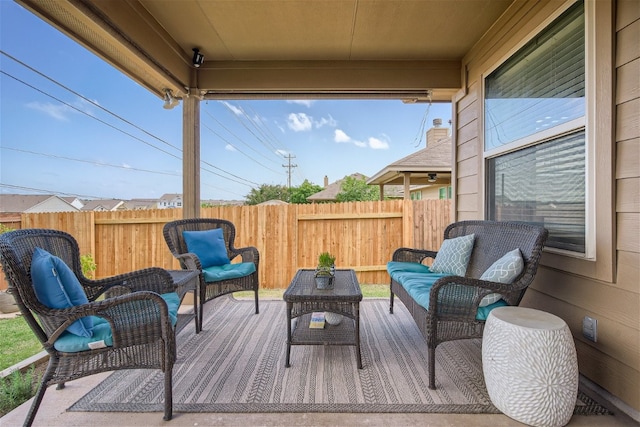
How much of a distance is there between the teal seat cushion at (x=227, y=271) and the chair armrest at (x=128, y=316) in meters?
1.21

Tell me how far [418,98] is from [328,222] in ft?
7.42

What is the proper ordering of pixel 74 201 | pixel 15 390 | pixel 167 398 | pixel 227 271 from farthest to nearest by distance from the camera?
1. pixel 74 201
2. pixel 227 271
3. pixel 15 390
4. pixel 167 398

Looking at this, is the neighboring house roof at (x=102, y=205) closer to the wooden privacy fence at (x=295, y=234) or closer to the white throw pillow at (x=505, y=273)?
Result: the wooden privacy fence at (x=295, y=234)

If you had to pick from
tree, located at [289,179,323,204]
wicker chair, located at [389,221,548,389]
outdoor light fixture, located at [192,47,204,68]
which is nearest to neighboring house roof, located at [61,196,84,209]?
outdoor light fixture, located at [192,47,204,68]

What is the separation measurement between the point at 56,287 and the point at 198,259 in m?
1.36

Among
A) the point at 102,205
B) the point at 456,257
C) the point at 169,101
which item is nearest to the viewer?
the point at 456,257

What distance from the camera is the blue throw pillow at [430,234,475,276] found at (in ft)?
8.34

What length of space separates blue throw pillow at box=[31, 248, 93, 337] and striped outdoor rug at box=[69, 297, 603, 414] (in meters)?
0.52

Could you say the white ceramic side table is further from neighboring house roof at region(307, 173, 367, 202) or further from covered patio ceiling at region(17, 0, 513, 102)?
neighboring house roof at region(307, 173, 367, 202)

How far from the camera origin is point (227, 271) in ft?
9.51

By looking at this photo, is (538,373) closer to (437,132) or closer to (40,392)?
(40,392)

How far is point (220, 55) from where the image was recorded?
10.8 feet

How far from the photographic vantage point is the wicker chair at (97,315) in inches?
53.6

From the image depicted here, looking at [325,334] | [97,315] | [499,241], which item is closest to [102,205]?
[97,315]
